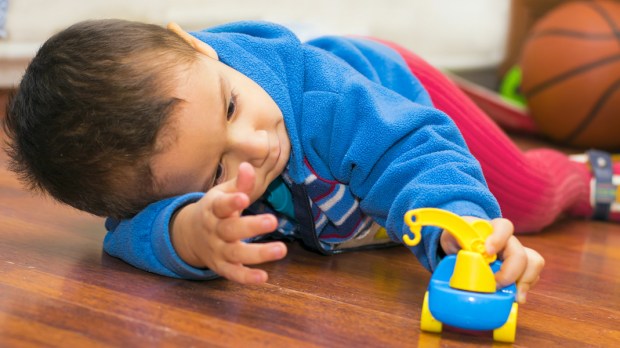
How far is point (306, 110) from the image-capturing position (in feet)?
3.40

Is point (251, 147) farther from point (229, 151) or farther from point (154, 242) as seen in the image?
point (154, 242)

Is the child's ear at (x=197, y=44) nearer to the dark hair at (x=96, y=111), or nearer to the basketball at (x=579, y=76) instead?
the dark hair at (x=96, y=111)

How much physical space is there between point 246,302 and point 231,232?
0.35ft

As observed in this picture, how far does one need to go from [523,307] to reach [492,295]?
168 mm

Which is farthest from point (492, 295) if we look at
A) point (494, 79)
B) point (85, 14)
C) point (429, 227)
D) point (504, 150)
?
point (494, 79)

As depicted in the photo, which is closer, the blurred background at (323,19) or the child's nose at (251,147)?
the child's nose at (251,147)

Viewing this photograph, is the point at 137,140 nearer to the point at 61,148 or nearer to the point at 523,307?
the point at 61,148

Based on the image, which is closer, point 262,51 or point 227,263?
point 227,263

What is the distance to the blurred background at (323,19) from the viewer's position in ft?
6.77

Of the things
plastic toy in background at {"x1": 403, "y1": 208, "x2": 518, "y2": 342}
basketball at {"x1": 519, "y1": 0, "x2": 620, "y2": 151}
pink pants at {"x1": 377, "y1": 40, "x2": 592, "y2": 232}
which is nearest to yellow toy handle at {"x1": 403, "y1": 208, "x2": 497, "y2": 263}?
plastic toy in background at {"x1": 403, "y1": 208, "x2": 518, "y2": 342}

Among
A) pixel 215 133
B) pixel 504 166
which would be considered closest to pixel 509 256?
pixel 215 133

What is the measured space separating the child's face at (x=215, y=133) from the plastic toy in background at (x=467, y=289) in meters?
0.22

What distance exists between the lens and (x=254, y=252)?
76 cm

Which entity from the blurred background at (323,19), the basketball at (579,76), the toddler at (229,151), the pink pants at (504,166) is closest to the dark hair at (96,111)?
the toddler at (229,151)
